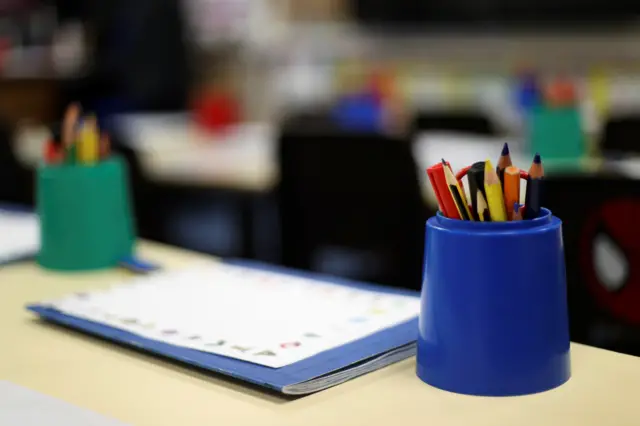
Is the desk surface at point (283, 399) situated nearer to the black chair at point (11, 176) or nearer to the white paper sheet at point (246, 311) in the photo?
the white paper sheet at point (246, 311)

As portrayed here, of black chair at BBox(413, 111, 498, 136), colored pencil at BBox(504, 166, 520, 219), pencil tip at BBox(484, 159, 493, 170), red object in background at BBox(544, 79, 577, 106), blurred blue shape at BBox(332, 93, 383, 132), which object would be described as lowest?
black chair at BBox(413, 111, 498, 136)

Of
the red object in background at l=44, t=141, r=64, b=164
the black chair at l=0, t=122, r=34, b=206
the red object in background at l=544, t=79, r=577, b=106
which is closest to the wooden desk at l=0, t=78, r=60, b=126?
the black chair at l=0, t=122, r=34, b=206

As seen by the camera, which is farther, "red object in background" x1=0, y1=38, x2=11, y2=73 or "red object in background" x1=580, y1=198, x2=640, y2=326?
"red object in background" x1=0, y1=38, x2=11, y2=73

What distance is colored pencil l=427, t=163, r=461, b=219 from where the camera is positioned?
0.85m

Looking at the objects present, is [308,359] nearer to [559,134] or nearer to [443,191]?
[443,191]

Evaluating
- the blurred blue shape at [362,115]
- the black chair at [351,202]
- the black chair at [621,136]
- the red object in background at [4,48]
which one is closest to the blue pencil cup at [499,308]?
the black chair at [351,202]

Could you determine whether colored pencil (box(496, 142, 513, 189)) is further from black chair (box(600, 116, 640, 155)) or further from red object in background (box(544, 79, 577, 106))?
black chair (box(600, 116, 640, 155))

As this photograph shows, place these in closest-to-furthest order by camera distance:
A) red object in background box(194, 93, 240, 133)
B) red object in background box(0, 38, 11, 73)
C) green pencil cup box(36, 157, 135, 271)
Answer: green pencil cup box(36, 157, 135, 271) < red object in background box(194, 93, 240, 133) < red object in background box(0, 38, 11, 73)

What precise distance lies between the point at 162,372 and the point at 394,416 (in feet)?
0.84

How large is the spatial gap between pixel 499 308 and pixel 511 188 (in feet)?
0.37

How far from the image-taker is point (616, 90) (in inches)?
159

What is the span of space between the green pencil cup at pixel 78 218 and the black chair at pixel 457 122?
213 cm

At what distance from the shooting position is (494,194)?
832 millimetres

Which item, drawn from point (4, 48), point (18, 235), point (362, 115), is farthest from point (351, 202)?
point (4, 48)
